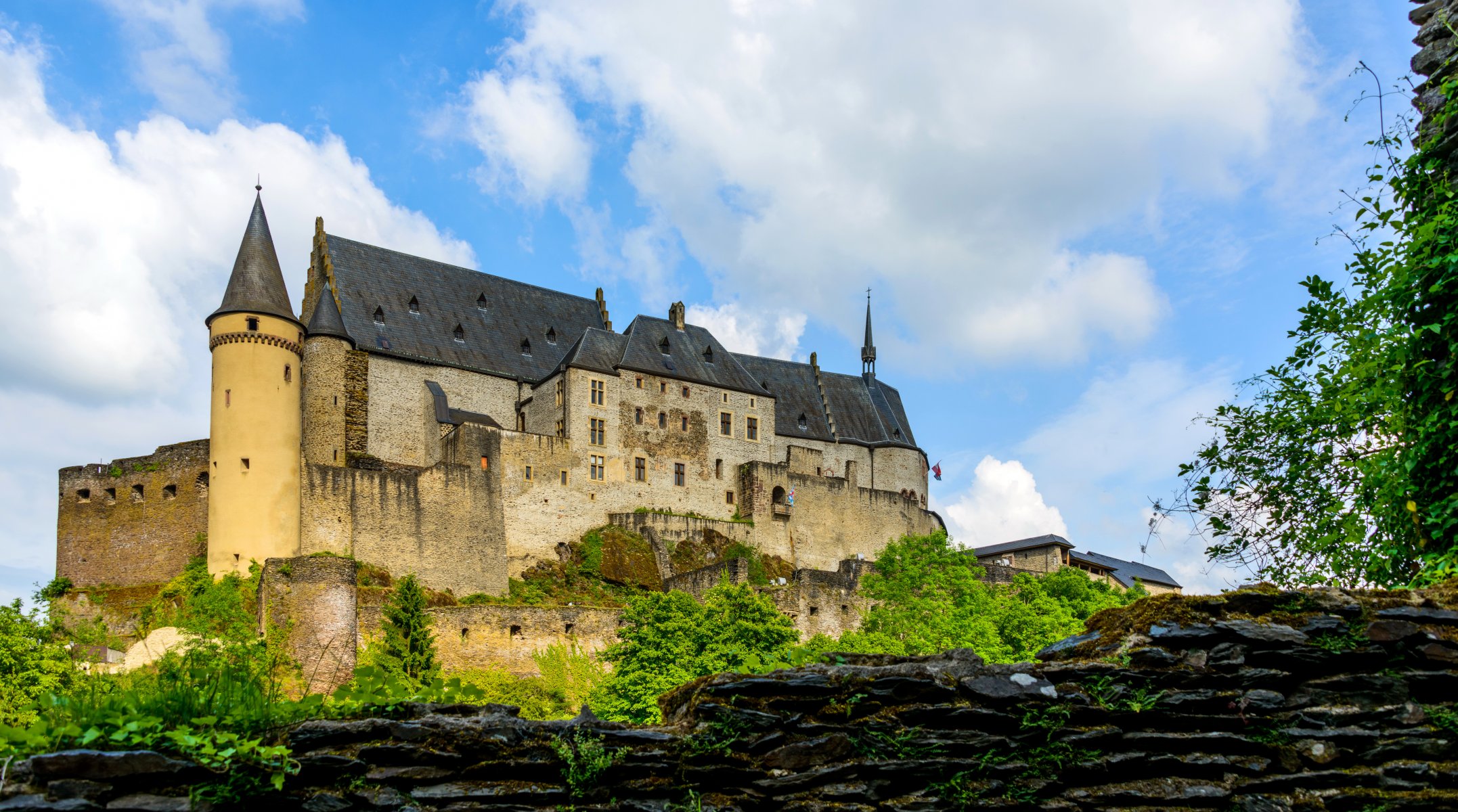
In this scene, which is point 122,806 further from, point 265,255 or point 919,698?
point 265,255

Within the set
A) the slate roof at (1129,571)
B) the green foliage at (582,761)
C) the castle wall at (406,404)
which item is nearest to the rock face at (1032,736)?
the green foliage at (582,761)

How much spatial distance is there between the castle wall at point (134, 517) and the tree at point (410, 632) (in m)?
10.6

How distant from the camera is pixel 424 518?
159 feet

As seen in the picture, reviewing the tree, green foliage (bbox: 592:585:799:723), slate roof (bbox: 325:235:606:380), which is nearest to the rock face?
green foliage (bbox: 592:585:799:723)

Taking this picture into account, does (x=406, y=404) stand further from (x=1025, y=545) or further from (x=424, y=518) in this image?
(x=1025, y=545)

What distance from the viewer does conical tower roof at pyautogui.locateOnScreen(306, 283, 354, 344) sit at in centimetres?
5175

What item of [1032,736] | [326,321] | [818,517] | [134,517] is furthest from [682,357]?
[1032,736]

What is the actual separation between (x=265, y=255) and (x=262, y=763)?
147 ft

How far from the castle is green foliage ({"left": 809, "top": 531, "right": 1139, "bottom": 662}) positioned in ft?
29.0

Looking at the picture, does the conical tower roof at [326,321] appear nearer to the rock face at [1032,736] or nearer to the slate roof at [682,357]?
the slate roof at [682,357]

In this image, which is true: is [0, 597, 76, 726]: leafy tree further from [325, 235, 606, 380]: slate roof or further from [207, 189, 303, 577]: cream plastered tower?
[325, 235, 606, 380]: slate roof

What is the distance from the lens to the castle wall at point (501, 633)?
40.4m

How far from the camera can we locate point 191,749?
723 centimetres

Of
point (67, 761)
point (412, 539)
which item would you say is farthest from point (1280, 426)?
point (412, 539)
